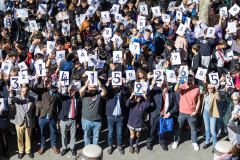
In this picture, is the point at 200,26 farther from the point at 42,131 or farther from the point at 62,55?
the point at 42,131

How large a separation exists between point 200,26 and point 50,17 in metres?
4.63

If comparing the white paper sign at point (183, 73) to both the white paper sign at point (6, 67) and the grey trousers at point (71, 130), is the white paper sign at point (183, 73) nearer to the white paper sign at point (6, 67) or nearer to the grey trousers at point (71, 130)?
the grey trousers at point (71, 130)

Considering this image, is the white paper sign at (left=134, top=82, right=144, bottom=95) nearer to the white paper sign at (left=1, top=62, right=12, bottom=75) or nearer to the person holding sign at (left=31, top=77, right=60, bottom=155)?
the person holding sign at (left=31, top=77, right=60, bottom=155)

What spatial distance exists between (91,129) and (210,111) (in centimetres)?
274

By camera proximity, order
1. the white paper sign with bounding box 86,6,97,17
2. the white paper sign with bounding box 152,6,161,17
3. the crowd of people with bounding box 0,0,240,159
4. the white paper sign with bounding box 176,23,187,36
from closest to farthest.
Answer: the crowd of people with bounding box 0,0,240,159 → the white paper sign with bounding box 176,23,187,36 → the white paper sign with bounding box 86,6,97,17 → the white paper sign with bounding box 152,6,161,17

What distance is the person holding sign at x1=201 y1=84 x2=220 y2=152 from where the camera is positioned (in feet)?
41.9

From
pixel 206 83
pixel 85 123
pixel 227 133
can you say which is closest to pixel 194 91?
pixel 206 83

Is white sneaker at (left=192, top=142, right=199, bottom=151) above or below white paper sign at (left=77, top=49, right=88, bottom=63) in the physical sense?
below

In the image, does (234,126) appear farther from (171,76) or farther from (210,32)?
(210,32)

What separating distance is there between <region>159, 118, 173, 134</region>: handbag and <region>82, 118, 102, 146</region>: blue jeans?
1.44 metres

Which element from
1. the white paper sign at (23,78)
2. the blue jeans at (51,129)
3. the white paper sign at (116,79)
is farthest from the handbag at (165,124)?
the white paper sign at (23,78)

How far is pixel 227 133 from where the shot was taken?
1380 cm

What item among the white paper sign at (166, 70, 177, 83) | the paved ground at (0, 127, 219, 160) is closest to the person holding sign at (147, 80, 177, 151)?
the white paper sign at (166, 70, 177, 83)

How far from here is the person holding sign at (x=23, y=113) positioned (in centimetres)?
1233
